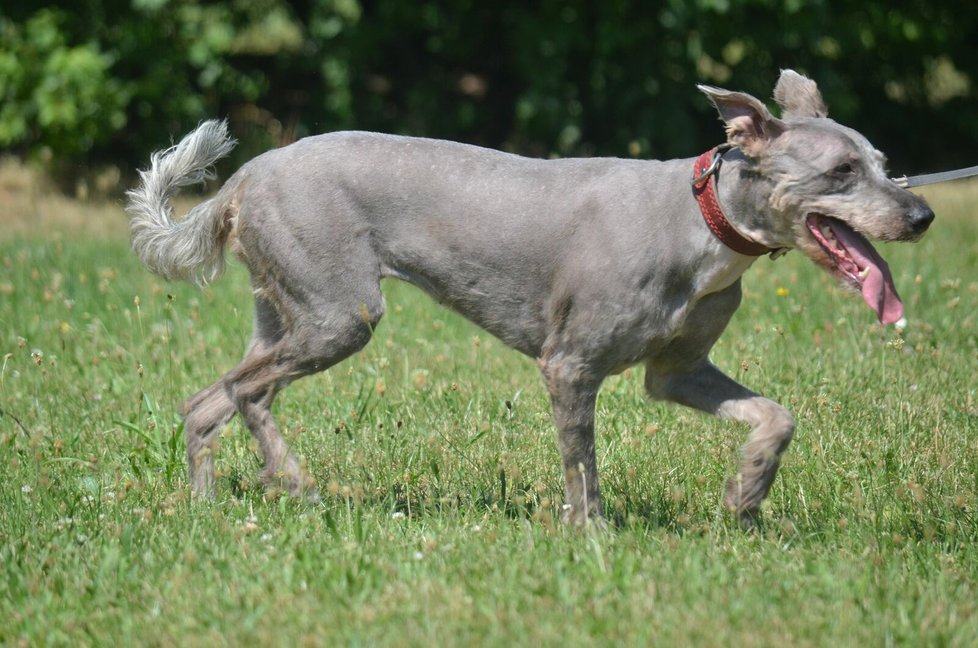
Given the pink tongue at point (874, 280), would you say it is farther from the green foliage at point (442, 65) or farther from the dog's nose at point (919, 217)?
the green foliage at point (442, 65)

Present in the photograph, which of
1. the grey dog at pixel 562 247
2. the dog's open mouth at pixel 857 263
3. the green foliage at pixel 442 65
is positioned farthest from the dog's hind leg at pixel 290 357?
the green foliage at pixel 442 65

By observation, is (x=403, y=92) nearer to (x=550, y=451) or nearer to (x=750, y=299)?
(x=750, y=299)

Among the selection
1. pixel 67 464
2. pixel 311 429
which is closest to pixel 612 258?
pixel 311 429

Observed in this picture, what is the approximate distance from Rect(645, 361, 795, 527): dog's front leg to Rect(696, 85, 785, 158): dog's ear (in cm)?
94

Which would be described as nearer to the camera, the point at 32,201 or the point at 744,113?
the point at 744,113

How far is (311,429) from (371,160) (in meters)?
1.49

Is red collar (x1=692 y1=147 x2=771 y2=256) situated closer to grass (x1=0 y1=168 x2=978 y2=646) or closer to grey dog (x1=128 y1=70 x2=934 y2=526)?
grey dog (x1=128 y1=70 x2=934 y2=526)

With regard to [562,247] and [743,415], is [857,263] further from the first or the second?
[562,247]

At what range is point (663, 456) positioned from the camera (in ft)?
18.0

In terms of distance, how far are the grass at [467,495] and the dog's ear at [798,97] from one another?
754mm

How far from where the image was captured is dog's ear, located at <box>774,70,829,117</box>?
4926 millimetres

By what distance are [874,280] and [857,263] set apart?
0.10 m

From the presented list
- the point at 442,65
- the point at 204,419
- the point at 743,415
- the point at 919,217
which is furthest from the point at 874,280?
the point at 442,65

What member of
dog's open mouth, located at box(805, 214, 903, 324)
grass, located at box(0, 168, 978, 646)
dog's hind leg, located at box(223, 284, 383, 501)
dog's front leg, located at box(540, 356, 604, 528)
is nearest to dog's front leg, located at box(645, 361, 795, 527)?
grass, located at box(0, 168, 978, 646)
